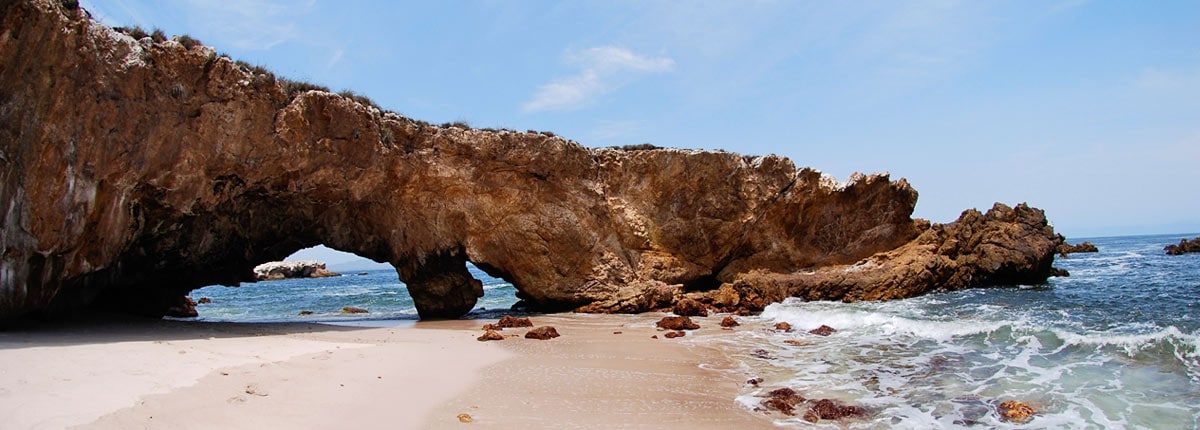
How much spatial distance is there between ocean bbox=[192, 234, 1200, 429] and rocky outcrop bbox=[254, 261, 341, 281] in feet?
195

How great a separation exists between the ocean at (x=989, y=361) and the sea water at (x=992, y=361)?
18 millimetres

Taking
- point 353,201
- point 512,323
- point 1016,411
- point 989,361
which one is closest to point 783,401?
point 1016,411

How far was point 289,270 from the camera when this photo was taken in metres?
66.3

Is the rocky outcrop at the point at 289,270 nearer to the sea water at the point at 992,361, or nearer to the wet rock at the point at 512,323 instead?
the wet rock at the point at 512,323

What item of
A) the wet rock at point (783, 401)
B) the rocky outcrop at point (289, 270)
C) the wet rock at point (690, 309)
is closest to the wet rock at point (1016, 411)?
the wet rock at point (783, 401)

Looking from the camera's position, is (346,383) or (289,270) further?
(289,270)

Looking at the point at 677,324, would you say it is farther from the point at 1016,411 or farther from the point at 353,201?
the point at 353,201

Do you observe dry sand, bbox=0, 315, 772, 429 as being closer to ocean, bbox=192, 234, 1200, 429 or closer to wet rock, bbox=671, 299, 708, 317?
ocean, bbox=192, 234, 1200, 429

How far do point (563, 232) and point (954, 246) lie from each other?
40.9 feet

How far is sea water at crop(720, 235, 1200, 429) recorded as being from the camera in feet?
21.8

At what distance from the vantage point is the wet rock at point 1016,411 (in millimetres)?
6398

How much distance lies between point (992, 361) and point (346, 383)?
28.0 ft

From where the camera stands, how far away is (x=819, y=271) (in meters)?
20.1

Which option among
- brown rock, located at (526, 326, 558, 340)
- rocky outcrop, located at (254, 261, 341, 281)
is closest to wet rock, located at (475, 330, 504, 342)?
brown rock, located at (526, 326, 558, 340)
